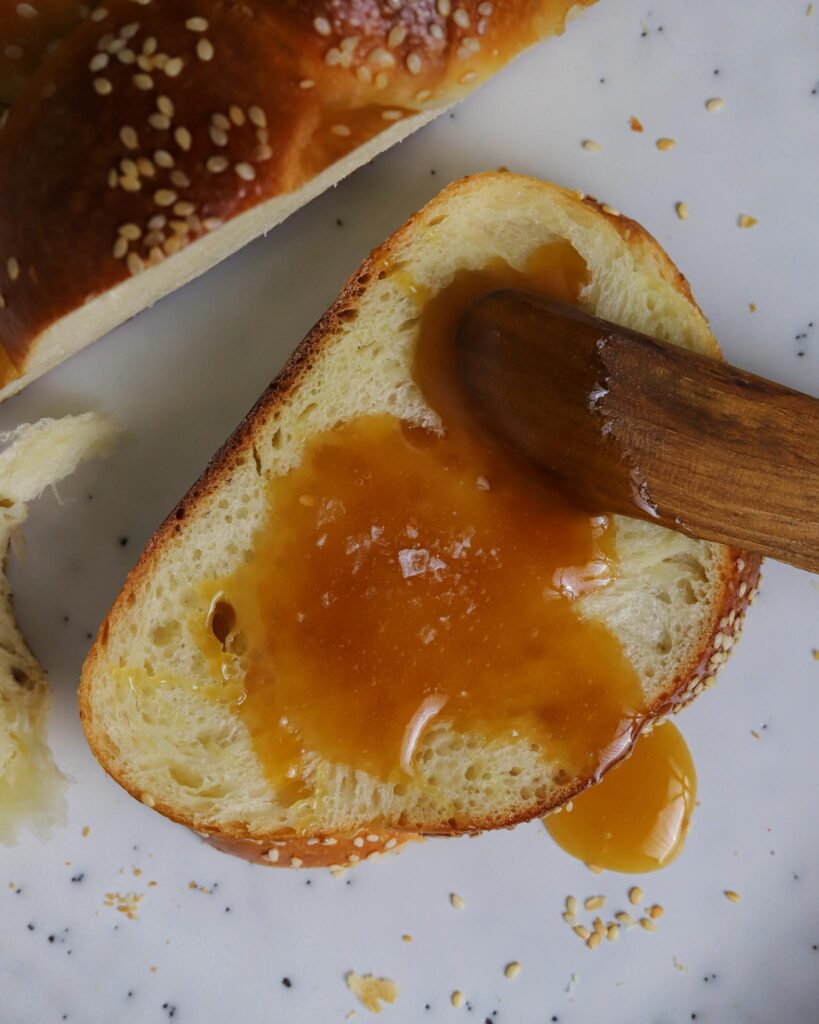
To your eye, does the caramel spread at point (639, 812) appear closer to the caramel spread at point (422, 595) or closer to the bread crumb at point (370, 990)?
the caramel spread at point (422, 595)

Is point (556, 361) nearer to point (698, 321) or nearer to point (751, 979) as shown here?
point (698, 321)

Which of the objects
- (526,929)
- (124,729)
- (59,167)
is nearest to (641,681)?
(526,929)

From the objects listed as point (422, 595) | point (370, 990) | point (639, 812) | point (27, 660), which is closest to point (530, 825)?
point (639, 812)

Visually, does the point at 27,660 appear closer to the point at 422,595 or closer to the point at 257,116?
the point at 422,595

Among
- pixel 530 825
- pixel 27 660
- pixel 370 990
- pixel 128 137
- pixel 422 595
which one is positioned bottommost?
pixel 370 990

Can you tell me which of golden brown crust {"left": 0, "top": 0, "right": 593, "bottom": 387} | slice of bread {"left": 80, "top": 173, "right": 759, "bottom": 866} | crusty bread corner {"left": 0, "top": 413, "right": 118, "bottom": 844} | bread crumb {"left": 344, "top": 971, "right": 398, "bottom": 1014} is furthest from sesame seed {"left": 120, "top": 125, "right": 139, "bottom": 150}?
bread crumb {"left": 344, "top": 971, "right": 398, "bottom": 1014}

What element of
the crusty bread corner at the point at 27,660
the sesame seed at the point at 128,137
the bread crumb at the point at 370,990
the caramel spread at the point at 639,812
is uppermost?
the sesame seed at the point at 128,137

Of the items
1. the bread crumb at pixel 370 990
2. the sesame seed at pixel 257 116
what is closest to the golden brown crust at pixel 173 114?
the sesame seed at pixel 257 116
